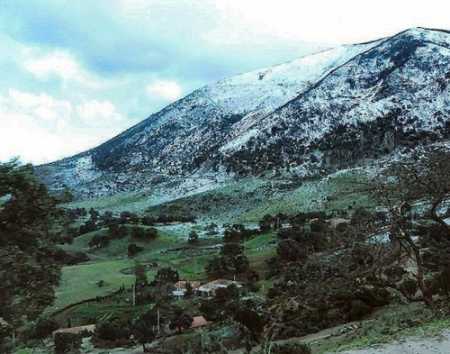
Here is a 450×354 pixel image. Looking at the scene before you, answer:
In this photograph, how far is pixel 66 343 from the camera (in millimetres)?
44188

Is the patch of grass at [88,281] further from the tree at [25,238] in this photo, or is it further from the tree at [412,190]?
the tree at [412,190]

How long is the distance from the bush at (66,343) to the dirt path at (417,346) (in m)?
27.0

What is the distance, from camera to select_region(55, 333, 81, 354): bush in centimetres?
4209

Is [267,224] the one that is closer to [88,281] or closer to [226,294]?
[88,281]

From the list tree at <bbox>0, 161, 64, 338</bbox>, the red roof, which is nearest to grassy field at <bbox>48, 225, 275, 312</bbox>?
the red roof

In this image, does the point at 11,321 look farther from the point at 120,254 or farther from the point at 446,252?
the point at 120,254

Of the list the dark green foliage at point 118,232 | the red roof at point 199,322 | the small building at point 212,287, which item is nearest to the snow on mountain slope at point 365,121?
the dark green foliage at point 118,232

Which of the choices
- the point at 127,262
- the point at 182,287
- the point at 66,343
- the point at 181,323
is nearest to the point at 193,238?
the point at 127,262

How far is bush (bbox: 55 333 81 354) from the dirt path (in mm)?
26988

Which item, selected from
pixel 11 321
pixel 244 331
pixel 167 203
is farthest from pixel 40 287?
pixel 167 203

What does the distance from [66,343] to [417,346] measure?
3196 centimetres

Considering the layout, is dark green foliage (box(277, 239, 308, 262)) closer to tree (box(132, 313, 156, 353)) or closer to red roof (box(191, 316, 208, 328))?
red roof (box(191, 316, 208, 328))

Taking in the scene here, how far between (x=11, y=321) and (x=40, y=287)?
1.15 meters

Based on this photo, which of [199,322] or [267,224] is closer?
[199,322]
